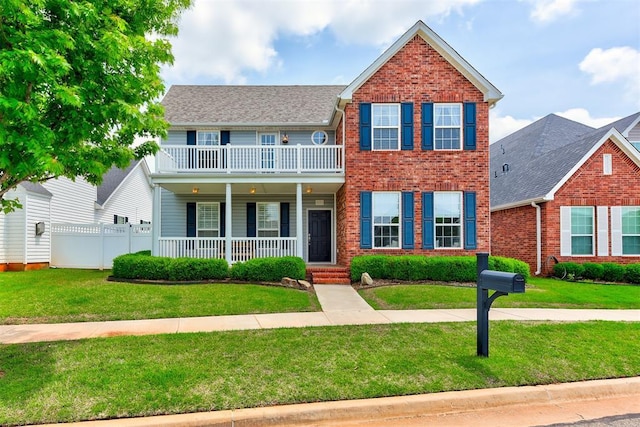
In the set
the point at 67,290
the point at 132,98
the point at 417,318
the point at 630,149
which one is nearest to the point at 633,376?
the point at 417,318

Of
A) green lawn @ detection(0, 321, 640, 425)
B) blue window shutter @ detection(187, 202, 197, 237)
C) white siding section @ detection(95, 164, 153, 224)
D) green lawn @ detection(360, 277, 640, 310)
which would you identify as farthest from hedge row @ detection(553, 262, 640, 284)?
white siding section @ detection(95, 164, 153, 224)

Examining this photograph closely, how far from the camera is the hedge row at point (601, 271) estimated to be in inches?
530

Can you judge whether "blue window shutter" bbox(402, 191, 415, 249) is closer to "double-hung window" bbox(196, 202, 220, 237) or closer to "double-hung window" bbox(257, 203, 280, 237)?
"double-hung window" bbox(257, 203, 280, 237)

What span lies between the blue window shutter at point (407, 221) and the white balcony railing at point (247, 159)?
8.34ft

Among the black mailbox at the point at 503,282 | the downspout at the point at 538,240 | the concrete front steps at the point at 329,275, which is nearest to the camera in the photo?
the black mailbox at the point at 503,282

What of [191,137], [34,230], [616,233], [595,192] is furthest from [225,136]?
[616,233]

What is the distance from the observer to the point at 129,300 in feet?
29.7

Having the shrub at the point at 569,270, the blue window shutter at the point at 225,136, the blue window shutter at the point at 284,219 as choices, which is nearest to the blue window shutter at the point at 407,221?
the blue window shutter at the point at 284,219

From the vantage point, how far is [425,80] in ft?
44.3

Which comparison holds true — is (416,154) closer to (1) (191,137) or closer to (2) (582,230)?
(2) (582,230)

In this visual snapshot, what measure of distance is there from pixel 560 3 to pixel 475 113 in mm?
3852

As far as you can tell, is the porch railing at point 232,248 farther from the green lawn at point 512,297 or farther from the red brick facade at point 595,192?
the red brick facade at point 595,192

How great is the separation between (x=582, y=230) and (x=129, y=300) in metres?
15.8

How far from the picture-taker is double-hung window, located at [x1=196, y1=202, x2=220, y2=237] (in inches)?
636
